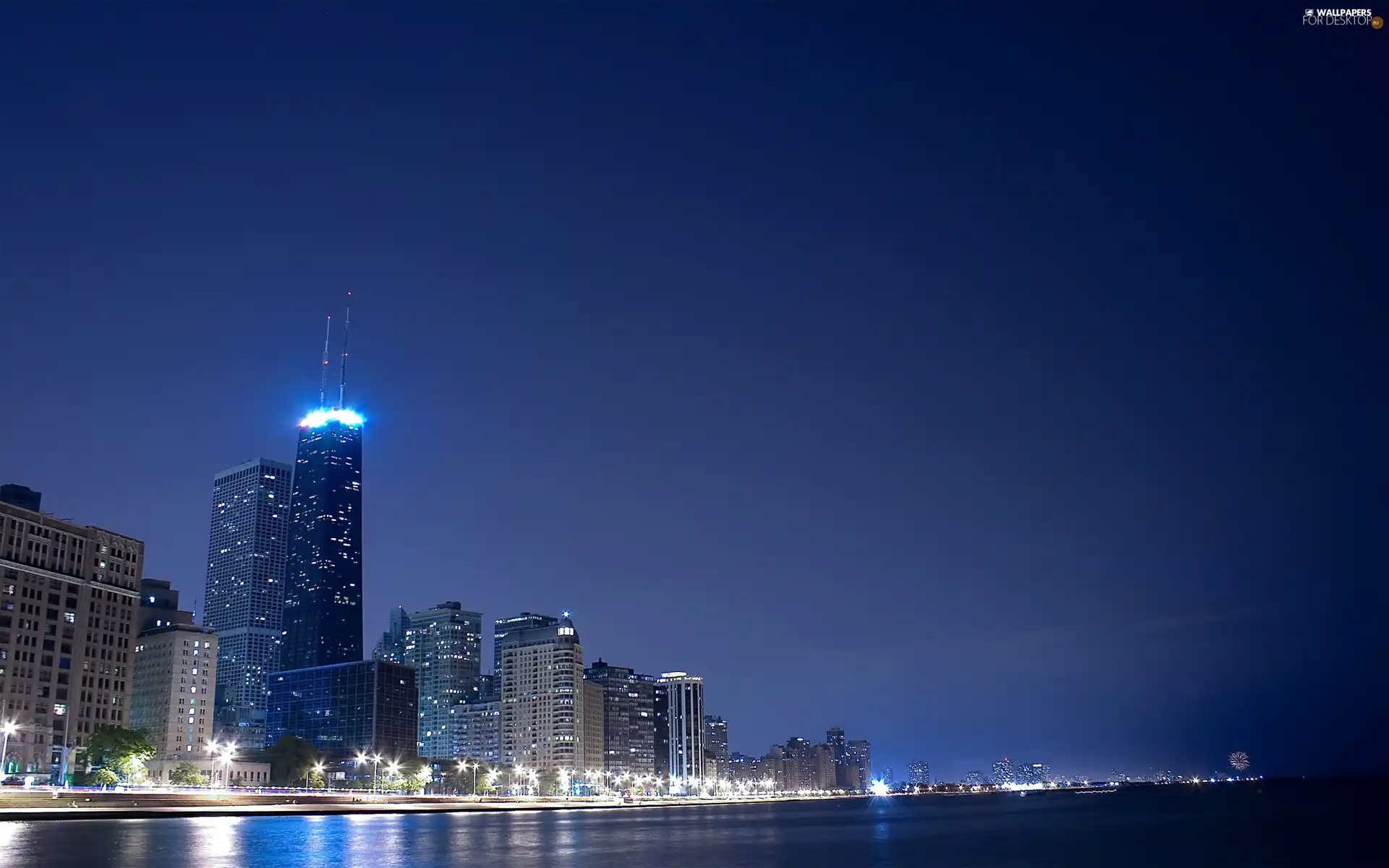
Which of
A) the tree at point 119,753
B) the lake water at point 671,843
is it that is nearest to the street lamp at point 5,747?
the tree at point 119,753

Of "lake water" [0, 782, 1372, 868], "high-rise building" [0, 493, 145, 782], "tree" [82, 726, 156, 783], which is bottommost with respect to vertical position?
"lake water" [0, 782, 1372, 868]

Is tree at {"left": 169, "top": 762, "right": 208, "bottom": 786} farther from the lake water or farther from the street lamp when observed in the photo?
the lake water

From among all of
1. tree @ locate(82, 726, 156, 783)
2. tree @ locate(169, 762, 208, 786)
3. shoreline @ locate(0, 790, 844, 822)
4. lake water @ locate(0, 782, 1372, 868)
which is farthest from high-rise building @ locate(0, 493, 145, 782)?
lake water @ locate(0, 782, 1372, 868)

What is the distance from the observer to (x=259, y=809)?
150625mm

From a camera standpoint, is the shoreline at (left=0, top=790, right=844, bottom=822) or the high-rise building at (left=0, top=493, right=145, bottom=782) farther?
the high-rise building at (left=0, top=493, right=145, bottom=782)

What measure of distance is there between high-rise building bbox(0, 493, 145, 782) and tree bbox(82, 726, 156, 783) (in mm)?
5316

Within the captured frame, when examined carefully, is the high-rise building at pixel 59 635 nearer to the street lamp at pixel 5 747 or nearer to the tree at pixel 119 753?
the street lamp at pixel 5 747

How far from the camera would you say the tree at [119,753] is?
534 ft

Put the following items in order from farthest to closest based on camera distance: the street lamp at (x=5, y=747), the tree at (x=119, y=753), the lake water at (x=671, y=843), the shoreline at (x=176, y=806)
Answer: the tree at (x=119, y=753)
the street lamp at (x=5, y=747)
the shoreline at (x=176, y=806)
the lake water at (x=671, y=843)

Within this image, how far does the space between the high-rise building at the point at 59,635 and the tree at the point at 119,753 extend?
209 inches

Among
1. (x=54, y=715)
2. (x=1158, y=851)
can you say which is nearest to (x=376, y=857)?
(x=1158, y=851)

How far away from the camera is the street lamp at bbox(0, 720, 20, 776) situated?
5817 inches

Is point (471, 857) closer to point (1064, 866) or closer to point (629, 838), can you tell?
point (629, 838)

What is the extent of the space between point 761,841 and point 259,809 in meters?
78.2
